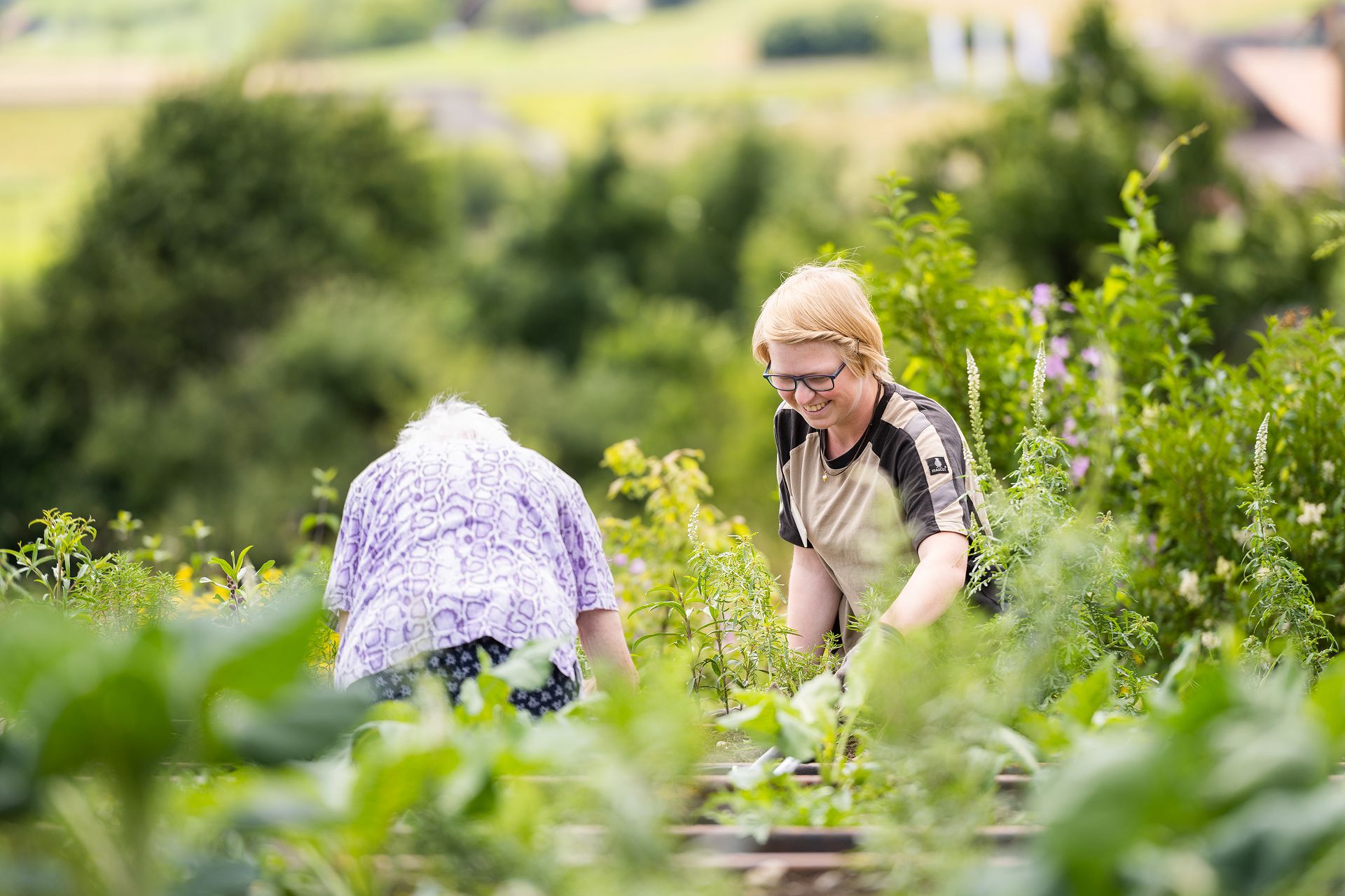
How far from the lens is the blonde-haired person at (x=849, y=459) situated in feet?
9.52

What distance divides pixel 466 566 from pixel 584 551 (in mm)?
391

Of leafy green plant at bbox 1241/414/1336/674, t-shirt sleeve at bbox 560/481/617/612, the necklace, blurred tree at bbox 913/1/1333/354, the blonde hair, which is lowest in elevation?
leafy green plant at bbox 1241/414/1336/674

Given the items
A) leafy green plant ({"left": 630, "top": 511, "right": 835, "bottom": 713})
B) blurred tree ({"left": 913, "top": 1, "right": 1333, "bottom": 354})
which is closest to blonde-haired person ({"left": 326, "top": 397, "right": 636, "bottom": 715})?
leafy green plant ({"left": 630, "top": 511, "right": 835, "bottom": 713})

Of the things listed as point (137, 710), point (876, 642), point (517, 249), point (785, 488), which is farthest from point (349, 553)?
point (517, 249)

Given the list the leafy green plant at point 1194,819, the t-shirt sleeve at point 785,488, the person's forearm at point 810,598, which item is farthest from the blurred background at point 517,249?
the leafy green plant at point 1194,819

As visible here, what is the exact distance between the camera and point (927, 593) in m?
2.71

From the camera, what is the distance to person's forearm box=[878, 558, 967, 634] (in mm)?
2660

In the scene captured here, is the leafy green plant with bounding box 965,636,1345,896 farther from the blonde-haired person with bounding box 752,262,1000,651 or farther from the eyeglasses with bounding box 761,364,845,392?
the eyeglasses with bounding box 761,364,845,392

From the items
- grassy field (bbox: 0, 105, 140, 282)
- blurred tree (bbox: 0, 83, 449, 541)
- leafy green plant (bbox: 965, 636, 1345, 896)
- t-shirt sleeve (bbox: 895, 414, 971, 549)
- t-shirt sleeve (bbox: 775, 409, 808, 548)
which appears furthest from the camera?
grassy field (bbox: 0, 105, 140, 282)

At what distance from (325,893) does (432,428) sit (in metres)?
1.88

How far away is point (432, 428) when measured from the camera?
3156 mm

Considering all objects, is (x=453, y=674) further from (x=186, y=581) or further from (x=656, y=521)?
(x=656, y=521)

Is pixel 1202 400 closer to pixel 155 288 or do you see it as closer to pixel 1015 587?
pixel 1015 587

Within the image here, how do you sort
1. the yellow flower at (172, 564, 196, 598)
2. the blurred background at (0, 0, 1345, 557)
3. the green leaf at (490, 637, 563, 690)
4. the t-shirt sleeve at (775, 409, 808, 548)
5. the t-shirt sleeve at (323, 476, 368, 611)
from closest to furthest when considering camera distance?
1. the green leaf at (490, 637, 563, 690)
2. the t-shirt sleeve at (323, 476, 368, 611)
3. the t-shirt sleeve at (775, 409, 808, 548)
4. the yellow flower at (172, 564, 196, 598)
5. the blurred background at (0, 0, 1345, 557)
